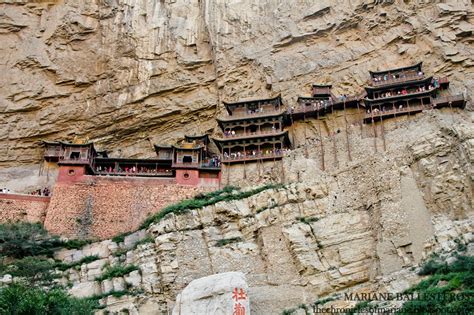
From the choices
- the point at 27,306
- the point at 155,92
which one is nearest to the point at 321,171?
the point at 155,92

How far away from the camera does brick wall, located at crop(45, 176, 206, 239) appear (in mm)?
32219

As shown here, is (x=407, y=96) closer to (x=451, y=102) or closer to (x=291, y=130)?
(x=451, y=102)

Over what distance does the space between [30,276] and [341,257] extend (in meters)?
14.2

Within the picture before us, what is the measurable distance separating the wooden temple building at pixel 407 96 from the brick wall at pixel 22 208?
1865 cm

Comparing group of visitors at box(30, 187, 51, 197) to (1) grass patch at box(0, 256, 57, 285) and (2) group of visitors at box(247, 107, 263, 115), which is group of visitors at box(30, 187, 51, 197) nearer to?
(1) grass patch at box(0, 256, 57, 285)

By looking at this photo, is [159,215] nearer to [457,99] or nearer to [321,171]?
[321,171]

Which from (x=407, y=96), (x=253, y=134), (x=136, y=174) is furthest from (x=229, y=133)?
(x=407, y=96)

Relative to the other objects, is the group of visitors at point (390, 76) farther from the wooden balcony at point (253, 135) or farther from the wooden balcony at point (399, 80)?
the wooden balcony at point (253, 135)

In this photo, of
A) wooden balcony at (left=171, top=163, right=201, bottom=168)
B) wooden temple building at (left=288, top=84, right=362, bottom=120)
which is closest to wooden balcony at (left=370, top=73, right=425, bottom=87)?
wooden temple building at (left=288, top=84, right=362, bottom=120)

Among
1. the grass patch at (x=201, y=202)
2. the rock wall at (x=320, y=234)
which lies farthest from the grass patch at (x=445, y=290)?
the grass patch at (x=201, y=202)

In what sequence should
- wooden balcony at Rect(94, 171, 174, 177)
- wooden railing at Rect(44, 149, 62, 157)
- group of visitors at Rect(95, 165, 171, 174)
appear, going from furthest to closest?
1. wooden railing at Rect(44, 149, 62, 157)
2. group of visitors at Rect(95, 165, 171, 174)
3. wooden balcony at Rect(94, 171, 174, 177)

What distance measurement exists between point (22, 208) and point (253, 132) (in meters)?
14.0

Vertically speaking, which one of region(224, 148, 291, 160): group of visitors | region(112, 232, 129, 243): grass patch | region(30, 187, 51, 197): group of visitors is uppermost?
region(224, 148, 291, 160): group of visitors

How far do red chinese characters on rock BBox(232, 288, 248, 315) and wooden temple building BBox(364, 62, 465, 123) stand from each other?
14.4m
